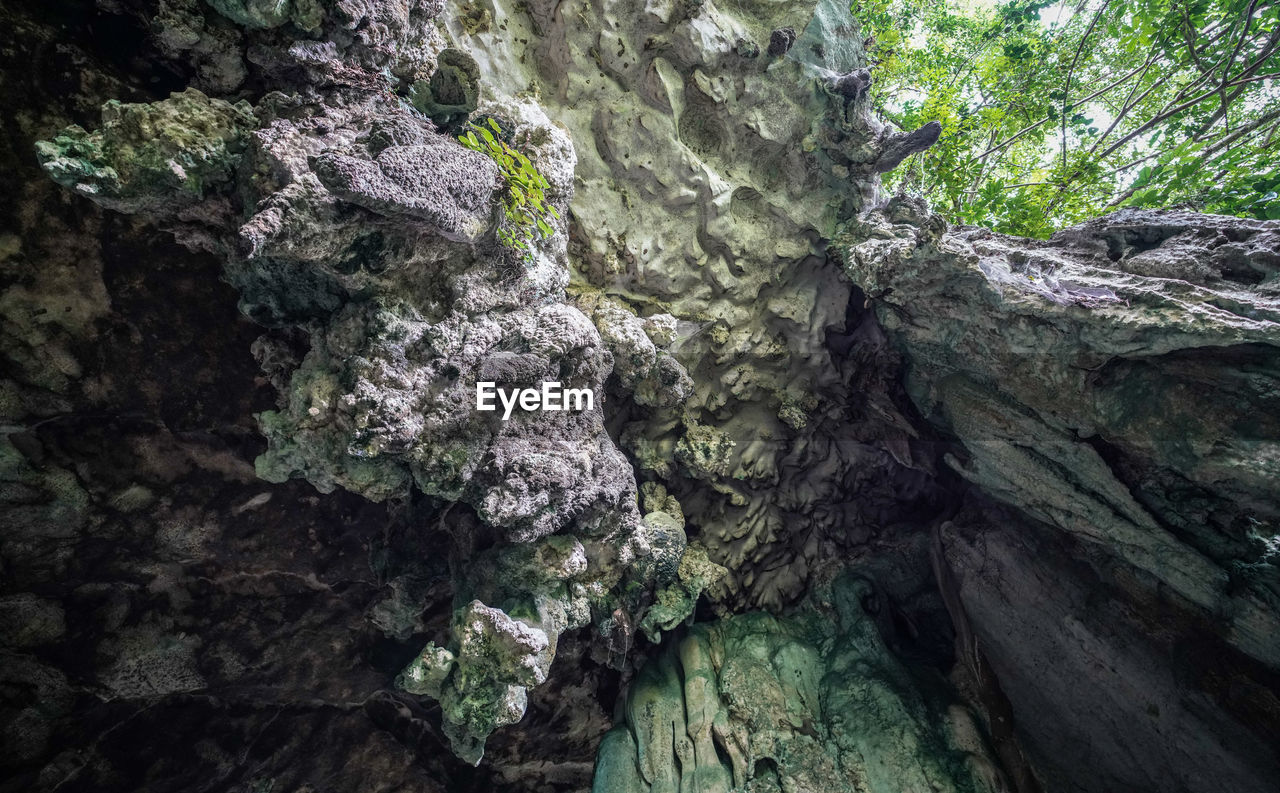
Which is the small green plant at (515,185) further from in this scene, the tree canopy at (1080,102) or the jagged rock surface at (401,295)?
the tree canopy at (1080,102)

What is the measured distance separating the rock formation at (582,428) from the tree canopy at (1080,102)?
2.17 metres

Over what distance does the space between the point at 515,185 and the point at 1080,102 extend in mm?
8287

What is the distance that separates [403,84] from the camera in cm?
312

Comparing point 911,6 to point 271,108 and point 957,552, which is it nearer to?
point 957,552

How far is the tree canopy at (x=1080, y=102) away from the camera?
5266 mm

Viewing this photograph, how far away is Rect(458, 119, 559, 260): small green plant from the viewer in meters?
2.97

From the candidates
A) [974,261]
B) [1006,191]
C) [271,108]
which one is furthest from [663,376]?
[1006,191]

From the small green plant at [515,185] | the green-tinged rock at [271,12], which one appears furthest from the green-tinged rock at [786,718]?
the green-tinged rock at [271,12]

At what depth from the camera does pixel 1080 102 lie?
6.82m

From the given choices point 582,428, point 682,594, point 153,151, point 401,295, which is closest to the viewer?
point 153,151

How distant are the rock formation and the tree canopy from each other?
217 cm

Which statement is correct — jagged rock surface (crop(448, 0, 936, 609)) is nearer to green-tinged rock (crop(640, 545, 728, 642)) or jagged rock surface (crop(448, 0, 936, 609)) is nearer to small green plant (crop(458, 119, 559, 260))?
green-tinged rock (crop(640, 545, 728, 642))

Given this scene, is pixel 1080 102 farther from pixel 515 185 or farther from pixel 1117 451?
pixel 515 185

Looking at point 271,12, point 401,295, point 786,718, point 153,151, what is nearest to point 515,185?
point 401,295
